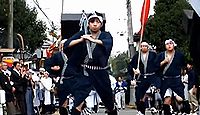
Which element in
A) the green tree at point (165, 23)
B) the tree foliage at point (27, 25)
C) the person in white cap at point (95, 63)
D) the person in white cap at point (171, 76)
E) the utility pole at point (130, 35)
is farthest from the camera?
the tree foliage at point (27, 25)

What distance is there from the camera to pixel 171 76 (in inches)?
490

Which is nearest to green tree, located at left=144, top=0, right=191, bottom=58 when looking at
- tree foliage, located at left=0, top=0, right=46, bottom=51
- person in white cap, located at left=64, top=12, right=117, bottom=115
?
tree foliage, located at left=0, top=0, right=46, bottom=51

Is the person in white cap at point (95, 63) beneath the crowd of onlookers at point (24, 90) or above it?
above

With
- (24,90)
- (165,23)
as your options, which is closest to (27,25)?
(165,23)

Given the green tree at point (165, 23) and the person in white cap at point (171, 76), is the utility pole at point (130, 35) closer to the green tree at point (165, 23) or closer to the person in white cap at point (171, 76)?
the green tree at point (165, 23)

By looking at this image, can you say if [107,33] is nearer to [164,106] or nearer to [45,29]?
[164,106]

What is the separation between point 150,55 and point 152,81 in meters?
0.56

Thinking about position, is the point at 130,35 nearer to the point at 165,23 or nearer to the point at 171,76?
the point at 165,23

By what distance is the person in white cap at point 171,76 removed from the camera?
40.5ft

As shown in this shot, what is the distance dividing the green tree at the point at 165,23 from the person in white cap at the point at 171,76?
28.1 meters

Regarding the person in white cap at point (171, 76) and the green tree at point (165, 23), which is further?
the green tree at point (165, 23)

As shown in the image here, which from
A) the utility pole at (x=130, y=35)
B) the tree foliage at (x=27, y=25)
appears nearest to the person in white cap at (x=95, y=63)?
the utility pole at (x=130, y=35)

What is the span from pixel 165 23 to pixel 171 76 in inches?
1192

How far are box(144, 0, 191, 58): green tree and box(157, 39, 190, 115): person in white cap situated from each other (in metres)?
28.1
